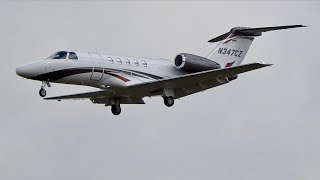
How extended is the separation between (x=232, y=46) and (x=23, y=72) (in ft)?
38.9

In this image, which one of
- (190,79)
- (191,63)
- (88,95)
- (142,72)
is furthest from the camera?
(88,95)

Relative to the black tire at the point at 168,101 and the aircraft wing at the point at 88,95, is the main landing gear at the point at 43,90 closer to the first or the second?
the aircraft wing at the point at 88,95

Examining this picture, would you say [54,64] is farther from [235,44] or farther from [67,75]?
[235,44]

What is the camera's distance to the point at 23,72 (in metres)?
51.7

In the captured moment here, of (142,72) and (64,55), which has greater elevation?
(64,55)

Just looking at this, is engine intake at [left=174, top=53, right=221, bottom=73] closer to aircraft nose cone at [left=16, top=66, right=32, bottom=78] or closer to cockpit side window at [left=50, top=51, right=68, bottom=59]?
cockpit side window at [left=50, top=51, right=68, bottom=59]

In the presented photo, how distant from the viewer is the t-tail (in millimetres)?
57969

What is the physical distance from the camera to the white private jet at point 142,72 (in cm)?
5238

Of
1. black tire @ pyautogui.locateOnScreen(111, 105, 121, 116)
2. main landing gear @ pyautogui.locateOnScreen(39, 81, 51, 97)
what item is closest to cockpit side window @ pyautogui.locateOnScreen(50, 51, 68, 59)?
main landing gear @ pyautogui.locateOnScreen(39, 81, 51, 97)

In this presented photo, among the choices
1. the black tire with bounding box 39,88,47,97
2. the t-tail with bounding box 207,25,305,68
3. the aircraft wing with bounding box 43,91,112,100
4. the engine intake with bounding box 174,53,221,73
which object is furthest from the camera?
the t-tail with bounding box 207,25,305,68

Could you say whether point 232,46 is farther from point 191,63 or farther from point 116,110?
point 116,110

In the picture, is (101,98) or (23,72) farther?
(101,98)

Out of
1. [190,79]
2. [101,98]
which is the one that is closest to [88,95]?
[101,98]

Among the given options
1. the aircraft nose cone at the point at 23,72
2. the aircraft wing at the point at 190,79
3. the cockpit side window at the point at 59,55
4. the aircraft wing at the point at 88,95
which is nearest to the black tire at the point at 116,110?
the aircraft wing at the point at 88,95
